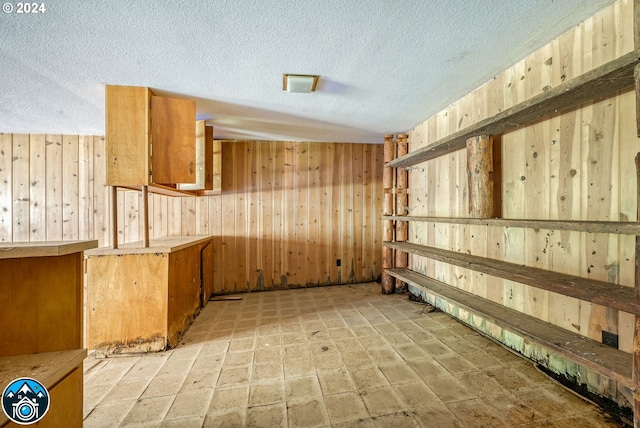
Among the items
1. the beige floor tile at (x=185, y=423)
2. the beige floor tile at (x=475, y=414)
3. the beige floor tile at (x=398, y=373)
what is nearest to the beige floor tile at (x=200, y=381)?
the beige floor tile at (x=185, y=423)

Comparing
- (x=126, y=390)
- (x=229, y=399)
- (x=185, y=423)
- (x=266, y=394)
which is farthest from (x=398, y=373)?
(x=126, y=390)

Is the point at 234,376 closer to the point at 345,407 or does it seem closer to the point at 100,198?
the point at 345,407

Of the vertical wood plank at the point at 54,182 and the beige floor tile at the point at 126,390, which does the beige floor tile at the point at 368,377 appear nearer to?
the beige floor tile at the point at 126,390

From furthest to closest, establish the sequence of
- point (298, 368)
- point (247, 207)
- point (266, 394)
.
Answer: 1. point (247, 207)
2. point (298, 368)
3. point (266, 394)

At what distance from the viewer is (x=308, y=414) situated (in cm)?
133

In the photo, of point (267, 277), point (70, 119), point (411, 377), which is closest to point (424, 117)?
point (411, 377)

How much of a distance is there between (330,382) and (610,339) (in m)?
1.55

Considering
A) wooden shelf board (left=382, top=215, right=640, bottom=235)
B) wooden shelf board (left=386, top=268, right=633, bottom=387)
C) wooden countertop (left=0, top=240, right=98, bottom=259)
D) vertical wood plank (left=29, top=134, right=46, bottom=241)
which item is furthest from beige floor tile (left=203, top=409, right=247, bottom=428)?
vertical wood plank (left=29, top=134, right=46, bottom=241)

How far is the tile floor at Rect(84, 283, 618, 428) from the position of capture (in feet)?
4.26

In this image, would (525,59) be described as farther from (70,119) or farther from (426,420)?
(70,119)

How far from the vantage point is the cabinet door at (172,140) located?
2.06m

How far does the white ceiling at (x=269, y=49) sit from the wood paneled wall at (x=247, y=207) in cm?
106

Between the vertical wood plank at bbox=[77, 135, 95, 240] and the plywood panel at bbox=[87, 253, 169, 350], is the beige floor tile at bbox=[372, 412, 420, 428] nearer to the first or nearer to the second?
Answer: the plywood panel at bbox=[87, 253, 169, 350]

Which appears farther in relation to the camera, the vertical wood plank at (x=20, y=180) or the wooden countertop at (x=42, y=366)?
the vertical wood plank at (x=20, y=180)
